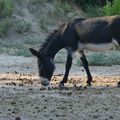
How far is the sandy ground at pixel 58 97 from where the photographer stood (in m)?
9.91

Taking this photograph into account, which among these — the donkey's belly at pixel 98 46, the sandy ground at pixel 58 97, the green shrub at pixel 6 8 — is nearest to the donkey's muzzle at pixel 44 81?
the sandy ground at pixel 58 97

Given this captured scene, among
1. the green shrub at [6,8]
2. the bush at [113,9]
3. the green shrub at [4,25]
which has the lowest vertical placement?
the green shrub at [4,25]

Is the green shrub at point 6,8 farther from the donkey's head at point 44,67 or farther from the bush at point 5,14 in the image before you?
the donkey's head at point 44,67

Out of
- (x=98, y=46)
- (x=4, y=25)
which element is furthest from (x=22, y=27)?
(x=98, y=46)

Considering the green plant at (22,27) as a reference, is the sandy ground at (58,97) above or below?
above

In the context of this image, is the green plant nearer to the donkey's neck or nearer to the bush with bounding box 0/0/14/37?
the bush with bounding box 0/0/14/37

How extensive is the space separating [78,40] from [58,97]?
2.62 meters

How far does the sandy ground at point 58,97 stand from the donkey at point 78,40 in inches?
18.5

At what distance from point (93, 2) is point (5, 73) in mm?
20733

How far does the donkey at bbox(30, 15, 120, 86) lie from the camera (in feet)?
45.3

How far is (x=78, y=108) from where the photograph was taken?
34.6 ft

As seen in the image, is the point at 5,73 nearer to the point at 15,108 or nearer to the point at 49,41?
the point at 49,41

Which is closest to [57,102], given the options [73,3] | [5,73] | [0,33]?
[5,73]

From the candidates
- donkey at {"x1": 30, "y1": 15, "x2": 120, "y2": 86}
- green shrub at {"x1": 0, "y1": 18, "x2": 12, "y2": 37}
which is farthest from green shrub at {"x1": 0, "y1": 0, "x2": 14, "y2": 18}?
donkey at {"x1": 30, "y1": 15, "x2": 120, "y2": 86}
